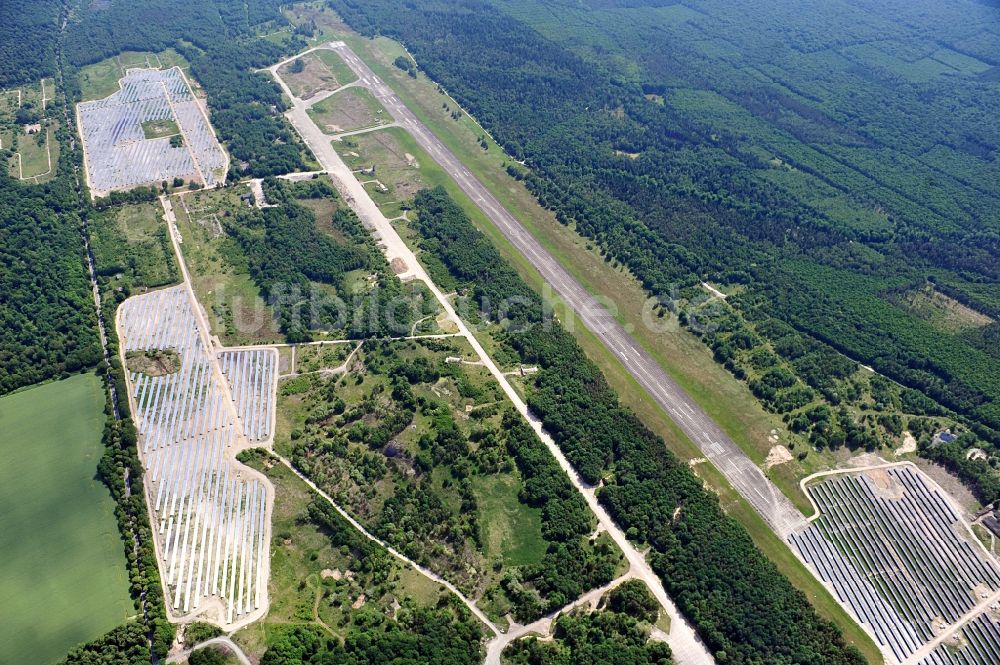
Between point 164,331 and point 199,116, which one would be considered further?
point 199,116

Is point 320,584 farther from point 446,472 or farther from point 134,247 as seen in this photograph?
point 134,247

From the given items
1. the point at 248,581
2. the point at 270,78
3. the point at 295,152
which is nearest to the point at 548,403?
the point at 248,581

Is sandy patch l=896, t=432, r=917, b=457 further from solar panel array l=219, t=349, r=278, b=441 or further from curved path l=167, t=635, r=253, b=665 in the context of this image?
curved path l=167, t=635, r=253, b=665

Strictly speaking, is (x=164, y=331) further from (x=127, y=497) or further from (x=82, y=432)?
(x=127, y=497)

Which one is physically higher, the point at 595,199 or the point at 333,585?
the point at 595,199

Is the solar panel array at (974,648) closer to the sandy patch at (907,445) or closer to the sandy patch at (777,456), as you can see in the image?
the sandy patch at (907,445)

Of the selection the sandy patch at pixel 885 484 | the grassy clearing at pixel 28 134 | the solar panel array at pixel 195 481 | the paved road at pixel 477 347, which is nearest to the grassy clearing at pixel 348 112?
the paved road at pixel 477 347
